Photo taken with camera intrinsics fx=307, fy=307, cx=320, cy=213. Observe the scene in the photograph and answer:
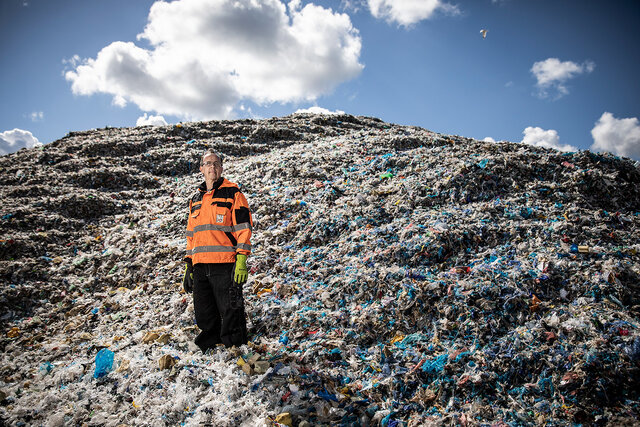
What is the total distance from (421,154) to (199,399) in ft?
22.9

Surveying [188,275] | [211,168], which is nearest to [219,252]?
[188,275]

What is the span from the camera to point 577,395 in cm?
262

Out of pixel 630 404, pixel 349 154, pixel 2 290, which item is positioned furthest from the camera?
pixel 349 154

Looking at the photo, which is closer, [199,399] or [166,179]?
[199,399]

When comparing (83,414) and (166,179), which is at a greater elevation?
(166,179)

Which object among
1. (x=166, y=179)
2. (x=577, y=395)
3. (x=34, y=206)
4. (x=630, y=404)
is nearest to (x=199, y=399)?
(x=577, y=395)

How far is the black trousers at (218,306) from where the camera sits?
3.63m

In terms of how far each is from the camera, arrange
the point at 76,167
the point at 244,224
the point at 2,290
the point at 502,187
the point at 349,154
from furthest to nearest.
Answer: the point at 76,167 < the point at 349,154 < the point at 502,187 < the point at 2,290 < the point at 244,224

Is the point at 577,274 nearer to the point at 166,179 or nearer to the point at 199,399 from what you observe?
the point at 199,399

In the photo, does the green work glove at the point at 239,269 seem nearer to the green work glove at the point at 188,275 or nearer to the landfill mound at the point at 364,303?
the green work glove at the point at 188,275

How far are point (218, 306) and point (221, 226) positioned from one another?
98cm

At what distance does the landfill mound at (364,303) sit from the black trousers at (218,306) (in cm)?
20

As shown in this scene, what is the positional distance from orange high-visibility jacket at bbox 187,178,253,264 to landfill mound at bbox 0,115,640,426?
120cm

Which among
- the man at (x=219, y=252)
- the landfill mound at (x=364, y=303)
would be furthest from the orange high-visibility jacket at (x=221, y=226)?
the landfill mound at (x=364, y=303)
